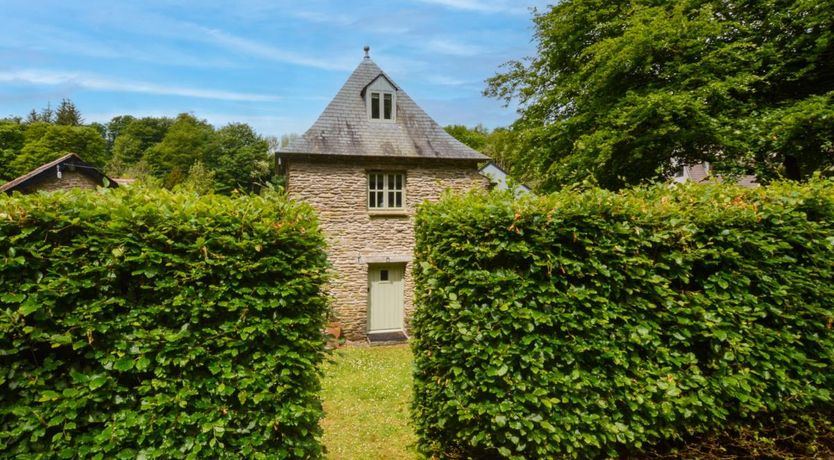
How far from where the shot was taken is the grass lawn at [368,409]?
17.7 feet

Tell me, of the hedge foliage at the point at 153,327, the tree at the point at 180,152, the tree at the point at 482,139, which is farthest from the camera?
the tree at the point at 180,152

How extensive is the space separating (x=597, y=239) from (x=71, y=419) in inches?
185

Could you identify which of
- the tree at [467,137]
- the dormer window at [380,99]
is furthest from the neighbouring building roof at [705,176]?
the tree at [467,137]

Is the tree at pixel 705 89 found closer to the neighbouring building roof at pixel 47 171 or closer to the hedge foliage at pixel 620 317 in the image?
the hedge foliage at pixel 620 317

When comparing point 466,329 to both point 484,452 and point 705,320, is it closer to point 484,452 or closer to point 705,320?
point 484,452

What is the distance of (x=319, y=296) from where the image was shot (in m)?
3.73

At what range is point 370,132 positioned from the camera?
15.0 m

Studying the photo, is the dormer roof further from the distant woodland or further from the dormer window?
the distant woodland

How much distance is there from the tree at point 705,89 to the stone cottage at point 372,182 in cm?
466

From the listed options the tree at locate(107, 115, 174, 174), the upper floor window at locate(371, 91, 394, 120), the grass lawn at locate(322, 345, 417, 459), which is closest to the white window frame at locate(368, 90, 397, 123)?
the upper floor window at locate(371, 91, 394, 120)

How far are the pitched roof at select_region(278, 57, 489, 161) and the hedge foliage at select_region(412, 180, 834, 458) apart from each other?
10.6m

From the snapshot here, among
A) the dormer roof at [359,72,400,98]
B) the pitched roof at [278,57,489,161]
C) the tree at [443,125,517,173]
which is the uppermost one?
the tree at [443,125,517,173]

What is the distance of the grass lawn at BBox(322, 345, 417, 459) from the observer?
17.7 feet

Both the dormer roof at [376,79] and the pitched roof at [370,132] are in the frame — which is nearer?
the pitched roof at [370,132]
